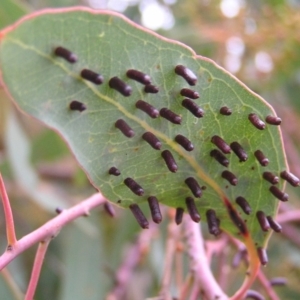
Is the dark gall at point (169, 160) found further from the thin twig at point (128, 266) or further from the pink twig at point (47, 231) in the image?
the thin twig at point (128, 266)

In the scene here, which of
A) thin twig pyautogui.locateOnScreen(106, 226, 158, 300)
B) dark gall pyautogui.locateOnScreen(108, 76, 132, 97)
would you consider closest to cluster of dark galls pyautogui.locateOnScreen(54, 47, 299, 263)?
dark gall pyautogui.locateOnScreen(108, 76, 132, 97)

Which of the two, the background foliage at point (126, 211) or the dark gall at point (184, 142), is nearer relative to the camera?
the dark gall at point (184, 142)

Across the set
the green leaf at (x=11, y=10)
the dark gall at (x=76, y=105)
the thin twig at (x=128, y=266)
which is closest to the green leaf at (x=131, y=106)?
the dark gall at (x=76, y=105)

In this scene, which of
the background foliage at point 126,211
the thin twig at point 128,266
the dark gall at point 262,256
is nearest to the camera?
the dark gall at point 262,256

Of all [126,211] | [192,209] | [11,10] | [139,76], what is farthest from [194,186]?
[126,211]

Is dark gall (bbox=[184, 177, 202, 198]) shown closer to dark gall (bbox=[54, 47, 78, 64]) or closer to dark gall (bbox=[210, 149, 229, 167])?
dark gall (bbox=[210, 149, 229, 167])

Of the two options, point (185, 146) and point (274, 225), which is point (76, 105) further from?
point (274, 225)
